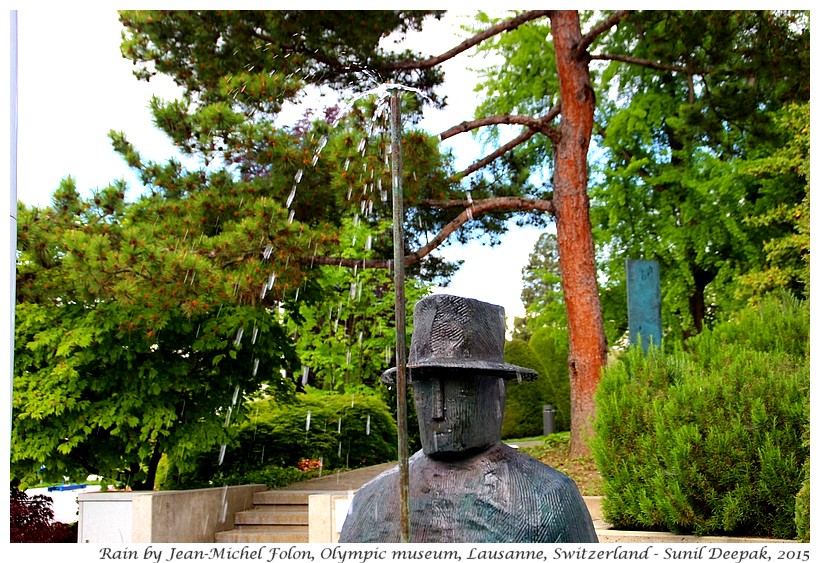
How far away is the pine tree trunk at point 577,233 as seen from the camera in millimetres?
10875

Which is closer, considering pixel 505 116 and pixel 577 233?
pixel 577 233

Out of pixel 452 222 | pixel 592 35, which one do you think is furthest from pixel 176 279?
pixel 592 35

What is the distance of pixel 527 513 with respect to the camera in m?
3.31

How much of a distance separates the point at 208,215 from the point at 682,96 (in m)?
9.38

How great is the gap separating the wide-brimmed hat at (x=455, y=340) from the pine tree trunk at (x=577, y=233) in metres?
7.34

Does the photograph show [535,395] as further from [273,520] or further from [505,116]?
[273,520]

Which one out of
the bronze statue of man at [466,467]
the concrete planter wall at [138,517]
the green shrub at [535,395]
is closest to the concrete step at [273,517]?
the concrete planter wall at [138,517]

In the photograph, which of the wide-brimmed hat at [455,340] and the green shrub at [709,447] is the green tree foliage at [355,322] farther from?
the wide-brimmed hat at [455,340]

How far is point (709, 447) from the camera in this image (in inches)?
273

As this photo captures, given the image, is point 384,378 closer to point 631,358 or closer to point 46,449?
point 631,358

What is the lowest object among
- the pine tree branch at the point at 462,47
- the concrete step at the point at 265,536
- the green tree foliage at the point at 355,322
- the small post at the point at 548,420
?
the concrete step at the point at 265,536

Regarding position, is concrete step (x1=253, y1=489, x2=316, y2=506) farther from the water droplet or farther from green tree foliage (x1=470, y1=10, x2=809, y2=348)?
green tree foliage (x1=470, y1=10, x2=809, y2=348)

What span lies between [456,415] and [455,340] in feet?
0.96
